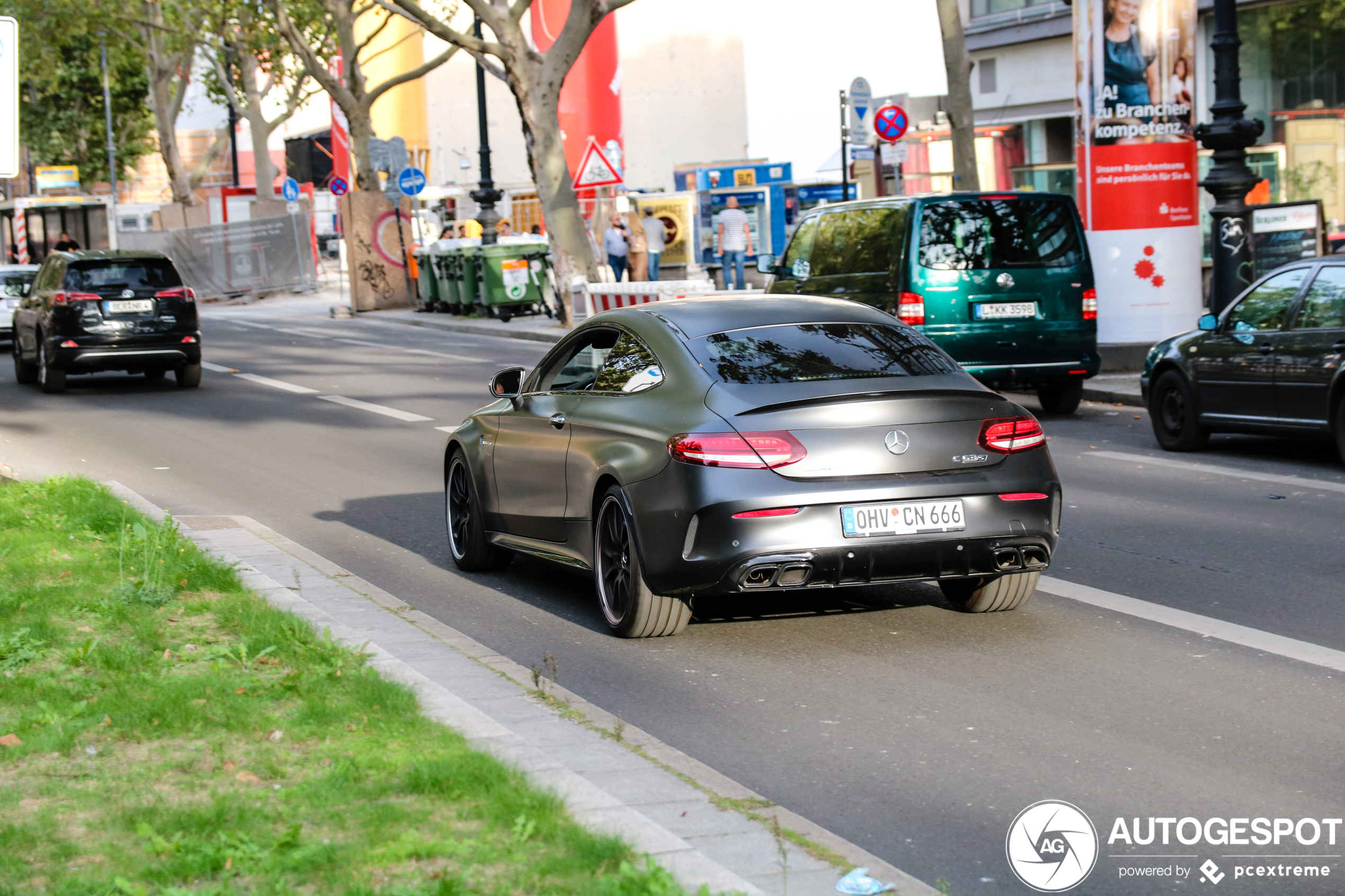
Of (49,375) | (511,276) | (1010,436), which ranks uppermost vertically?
(511,276)

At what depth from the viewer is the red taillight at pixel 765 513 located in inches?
260

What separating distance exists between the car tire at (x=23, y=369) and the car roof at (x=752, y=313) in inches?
635

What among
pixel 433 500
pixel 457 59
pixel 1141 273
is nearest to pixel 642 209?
pixel 1141 273

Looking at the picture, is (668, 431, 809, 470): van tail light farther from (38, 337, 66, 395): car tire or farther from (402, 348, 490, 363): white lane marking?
(402, 348, 490, 363): white lane marking

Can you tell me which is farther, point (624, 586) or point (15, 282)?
point (15, 282)

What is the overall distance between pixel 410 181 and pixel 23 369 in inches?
631

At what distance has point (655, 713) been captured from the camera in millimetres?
6055

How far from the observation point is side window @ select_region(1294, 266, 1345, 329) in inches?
460

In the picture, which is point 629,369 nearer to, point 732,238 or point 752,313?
point 752,313

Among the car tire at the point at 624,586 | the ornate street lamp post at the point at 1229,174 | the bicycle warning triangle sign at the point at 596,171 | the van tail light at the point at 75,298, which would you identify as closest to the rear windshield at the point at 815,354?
the car tire at the point at 624,586

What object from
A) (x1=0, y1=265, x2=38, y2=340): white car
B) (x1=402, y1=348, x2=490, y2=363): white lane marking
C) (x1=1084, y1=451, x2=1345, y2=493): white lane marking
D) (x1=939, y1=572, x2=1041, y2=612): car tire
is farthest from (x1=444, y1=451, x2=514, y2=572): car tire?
(x1=0, y1=265, x2=38, y2=340): white car

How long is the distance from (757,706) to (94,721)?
2.23 meters

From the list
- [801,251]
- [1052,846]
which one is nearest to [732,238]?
[801,251]

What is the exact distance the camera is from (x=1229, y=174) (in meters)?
17.3
